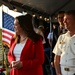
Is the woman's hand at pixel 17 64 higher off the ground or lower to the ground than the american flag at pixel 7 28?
lower

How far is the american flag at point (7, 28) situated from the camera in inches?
176

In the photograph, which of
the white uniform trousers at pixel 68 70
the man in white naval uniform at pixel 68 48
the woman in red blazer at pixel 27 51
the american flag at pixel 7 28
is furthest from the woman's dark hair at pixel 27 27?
the american flag at pixel 7 28

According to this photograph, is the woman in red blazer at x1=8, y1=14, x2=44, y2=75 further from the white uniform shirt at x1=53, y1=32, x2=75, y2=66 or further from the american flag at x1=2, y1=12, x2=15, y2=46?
the american flag at x1=2, y1=12, x2=15, y2=46

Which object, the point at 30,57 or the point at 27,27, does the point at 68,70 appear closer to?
the point at 30,57

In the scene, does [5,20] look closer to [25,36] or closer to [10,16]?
[10,16]

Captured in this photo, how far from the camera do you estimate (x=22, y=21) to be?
124 inches

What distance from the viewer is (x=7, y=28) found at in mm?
4523

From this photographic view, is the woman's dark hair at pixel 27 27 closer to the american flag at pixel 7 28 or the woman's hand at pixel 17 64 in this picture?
the woman's hand at pixel 17 64

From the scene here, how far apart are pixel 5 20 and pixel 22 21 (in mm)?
1407

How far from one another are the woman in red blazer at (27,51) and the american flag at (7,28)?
132 centimetres

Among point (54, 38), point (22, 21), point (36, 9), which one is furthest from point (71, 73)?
point (36, 9)

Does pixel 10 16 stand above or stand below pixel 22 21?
above

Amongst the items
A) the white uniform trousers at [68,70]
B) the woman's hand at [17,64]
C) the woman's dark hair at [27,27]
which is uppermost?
the woman's dark hair at [27,27]

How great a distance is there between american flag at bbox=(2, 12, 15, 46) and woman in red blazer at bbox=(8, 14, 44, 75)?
1.32 meters
